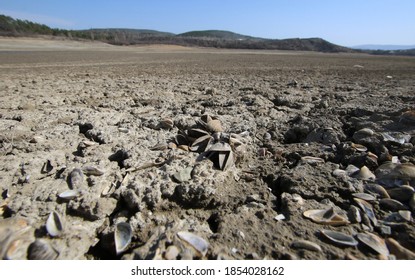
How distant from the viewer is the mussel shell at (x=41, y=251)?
4.42 ft

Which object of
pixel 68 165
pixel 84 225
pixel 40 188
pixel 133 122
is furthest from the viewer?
pixel 133 122

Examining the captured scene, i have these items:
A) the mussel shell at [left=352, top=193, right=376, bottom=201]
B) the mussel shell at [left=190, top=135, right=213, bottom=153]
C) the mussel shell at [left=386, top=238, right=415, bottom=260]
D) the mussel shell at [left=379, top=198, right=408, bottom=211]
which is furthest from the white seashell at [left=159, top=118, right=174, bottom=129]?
the mussel shell at [left=386, top=238, right=415, bottom=260]

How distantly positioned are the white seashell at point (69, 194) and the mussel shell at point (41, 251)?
0.35 metres

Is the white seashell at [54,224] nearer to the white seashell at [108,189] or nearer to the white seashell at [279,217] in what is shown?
the white seashell at [108,189]

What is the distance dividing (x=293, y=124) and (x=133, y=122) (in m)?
1.70

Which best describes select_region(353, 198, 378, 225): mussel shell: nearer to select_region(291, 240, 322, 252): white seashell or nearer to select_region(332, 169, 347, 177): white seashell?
select_region(332, 169, 347, 177): white seashell

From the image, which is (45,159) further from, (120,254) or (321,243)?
(321,243)

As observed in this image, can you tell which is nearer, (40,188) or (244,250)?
(244,250)

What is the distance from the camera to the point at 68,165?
6.86 feet

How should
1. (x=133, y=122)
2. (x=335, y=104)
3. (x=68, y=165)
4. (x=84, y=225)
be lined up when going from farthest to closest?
(x=335, y=104) → (x=133, y=122) → (x=68, y=165) → (x=84, y=225)

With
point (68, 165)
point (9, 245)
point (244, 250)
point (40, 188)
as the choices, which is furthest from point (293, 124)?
point (9, 245)

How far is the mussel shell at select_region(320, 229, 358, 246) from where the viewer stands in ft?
4.63

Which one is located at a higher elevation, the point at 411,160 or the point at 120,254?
the point at 411,160

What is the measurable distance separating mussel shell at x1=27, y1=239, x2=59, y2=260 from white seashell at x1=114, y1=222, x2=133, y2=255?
277mm
